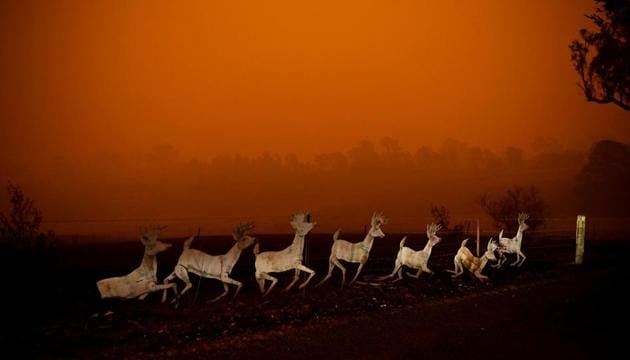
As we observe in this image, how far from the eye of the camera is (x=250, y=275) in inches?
614

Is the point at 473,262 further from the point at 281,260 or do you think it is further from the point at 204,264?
the point at 204,264

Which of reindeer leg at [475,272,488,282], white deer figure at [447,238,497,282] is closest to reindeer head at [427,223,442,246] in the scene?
white deer figure at [447,238,497,282]

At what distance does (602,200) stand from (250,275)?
73.9 meters

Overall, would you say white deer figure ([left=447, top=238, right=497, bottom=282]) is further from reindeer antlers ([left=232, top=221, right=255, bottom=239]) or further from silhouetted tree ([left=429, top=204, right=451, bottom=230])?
silhouetted tree ([left=429, top=204, right=451, bottom=230])

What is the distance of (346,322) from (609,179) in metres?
78.6

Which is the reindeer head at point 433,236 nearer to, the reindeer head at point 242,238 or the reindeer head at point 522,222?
the reindeer head at point 522,222

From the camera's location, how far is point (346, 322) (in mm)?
9242

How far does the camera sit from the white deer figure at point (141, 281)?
382 inches

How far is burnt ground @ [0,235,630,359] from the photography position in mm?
7594

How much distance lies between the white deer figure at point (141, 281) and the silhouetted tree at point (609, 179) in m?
78.1

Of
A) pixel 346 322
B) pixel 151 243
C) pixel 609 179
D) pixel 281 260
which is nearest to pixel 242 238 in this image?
pixel 281 260

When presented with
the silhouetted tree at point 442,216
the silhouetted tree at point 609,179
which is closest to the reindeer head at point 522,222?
the silhouetted tree at point 442,216

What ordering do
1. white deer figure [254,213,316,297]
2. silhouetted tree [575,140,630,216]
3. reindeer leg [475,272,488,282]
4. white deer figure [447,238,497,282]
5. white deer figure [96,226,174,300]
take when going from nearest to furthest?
white deer figure [96,226,174,300], white deer figure [254,213,316,297], reindeer leg [475,272,488,282], white deer figure [447,238,497,282], silhouetted tree [575,140,630,216]

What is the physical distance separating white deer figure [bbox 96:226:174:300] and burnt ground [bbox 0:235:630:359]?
423 mm
